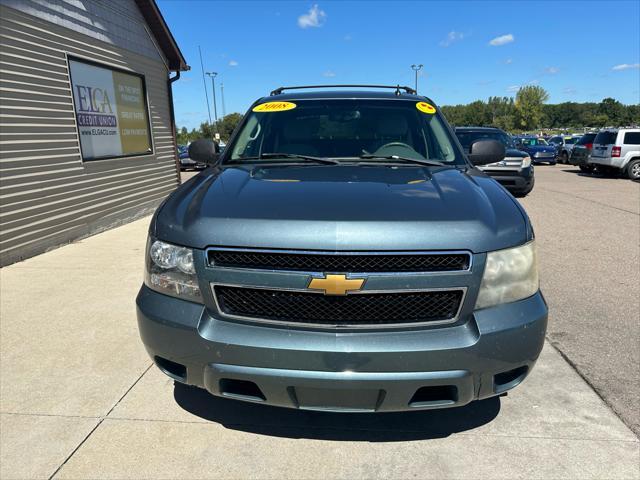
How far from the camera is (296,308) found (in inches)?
76.0

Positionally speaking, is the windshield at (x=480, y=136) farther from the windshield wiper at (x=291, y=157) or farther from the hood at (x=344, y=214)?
the hood at (x=344, y=214)

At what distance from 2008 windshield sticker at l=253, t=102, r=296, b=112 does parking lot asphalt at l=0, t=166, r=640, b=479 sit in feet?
6.79

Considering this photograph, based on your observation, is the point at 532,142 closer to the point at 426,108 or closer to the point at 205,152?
the point at 426,108

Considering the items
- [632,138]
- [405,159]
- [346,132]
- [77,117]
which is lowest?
[632,138]

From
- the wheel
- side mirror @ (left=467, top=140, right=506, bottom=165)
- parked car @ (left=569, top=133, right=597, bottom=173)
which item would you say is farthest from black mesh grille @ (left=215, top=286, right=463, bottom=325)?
parked car @ (left=569, top=133, right=597, bottom=173)

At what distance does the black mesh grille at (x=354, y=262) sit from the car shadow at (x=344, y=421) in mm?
1047

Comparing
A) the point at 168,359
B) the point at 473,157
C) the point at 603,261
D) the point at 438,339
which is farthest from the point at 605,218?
the point at 168,359

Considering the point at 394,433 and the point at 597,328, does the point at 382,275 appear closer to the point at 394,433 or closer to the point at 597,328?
the point at 394,433

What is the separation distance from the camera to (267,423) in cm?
252

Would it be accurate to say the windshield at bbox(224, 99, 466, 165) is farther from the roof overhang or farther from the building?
the roof overhang

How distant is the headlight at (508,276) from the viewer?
1.93 m

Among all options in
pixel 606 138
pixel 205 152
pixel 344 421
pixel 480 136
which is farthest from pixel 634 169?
pixel 344 421

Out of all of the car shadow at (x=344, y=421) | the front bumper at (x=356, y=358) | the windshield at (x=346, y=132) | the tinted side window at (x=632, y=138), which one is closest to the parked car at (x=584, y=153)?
the tinted side window at (x=632, y=138)

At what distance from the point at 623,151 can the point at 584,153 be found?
2264 millimetres
